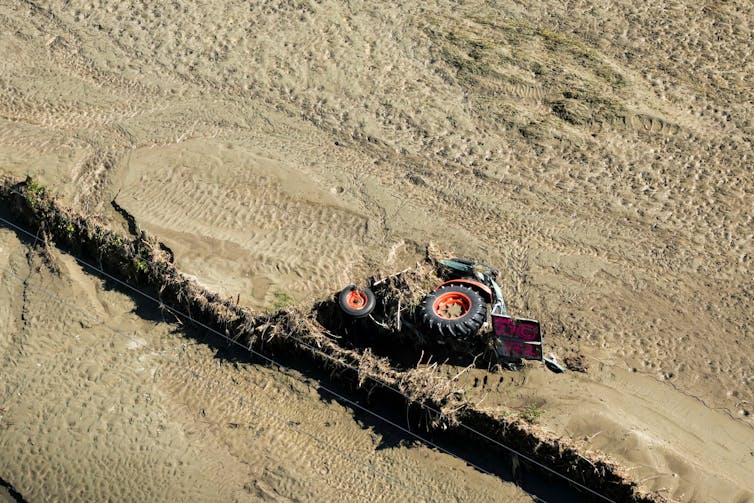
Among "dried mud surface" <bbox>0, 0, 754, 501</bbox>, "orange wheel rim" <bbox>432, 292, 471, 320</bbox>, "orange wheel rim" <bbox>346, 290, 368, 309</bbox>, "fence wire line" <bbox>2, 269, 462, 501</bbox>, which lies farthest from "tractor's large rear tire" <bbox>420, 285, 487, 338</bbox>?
"fence wire line" <bbox>2, 269, 462, 501</bbox>

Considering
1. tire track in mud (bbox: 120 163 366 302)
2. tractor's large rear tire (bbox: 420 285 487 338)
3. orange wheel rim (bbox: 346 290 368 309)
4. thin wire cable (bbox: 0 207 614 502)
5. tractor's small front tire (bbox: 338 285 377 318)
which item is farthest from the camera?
tire track in mud (bbox: 120 163 366 302)

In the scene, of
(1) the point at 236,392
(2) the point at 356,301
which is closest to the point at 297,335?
(2) the point at 356,301

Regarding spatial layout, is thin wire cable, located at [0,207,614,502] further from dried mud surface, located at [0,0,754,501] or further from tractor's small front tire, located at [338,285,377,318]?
tractor's small front tire, located at [338,285,377,318]

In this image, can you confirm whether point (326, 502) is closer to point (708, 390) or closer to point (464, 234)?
point (464, 234)

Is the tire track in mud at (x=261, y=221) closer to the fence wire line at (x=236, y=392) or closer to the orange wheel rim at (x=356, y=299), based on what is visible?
the orange wheel rim at (x=356, y=299)

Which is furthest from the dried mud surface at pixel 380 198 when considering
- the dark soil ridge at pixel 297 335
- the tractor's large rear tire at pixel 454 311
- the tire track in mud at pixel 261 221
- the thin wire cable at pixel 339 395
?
the tractor's large rear tire at pixel 454 311

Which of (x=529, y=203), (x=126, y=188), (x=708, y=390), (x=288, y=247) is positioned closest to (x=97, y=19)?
(x=126, y=188)
